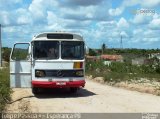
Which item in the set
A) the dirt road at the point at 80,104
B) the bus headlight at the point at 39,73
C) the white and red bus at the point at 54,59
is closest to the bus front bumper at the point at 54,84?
the white and red bus at the point at 54,59

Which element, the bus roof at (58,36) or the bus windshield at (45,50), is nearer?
the bus windshield at (45,50)

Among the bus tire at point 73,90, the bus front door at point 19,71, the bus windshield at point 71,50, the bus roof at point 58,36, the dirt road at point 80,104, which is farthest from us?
the bus tire at point 73,90

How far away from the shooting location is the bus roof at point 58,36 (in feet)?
58.4

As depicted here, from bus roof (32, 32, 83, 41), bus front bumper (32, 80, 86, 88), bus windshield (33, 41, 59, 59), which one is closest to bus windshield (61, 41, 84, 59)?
bus roof (32, 32, 83, 41)

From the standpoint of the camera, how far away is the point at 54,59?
17703 millimetres

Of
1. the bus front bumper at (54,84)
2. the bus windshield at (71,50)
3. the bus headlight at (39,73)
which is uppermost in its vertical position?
the bus windshield at (71,50)

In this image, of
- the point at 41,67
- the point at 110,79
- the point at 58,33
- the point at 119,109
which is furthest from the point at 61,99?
the point at 110,79

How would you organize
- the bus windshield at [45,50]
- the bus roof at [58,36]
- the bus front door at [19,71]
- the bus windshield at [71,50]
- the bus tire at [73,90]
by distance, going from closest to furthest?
1. the bus front door at [19,71]
2. the bus windshield at [45,50]
3. the bus roof at [58,36]
4. the bus windshield at [71,50]
5. the bus tire at [73,90]

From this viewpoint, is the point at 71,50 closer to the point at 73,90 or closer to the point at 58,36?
the point at 58,36

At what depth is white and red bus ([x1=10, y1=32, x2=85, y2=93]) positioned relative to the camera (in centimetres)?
1761

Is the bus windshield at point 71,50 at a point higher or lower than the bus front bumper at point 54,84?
higher

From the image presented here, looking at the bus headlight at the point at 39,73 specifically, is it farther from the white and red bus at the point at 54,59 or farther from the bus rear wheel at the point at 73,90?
the bus rear wheel at the point at 73,90

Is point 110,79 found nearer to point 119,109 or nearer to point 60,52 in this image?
point 60,52

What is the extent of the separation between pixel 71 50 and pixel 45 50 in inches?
44.7
